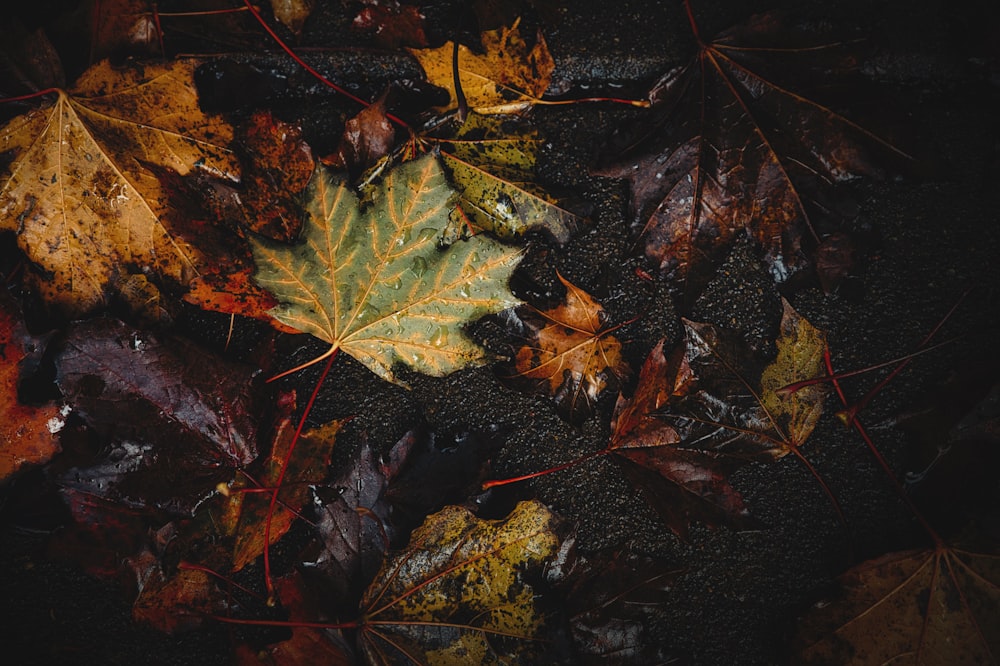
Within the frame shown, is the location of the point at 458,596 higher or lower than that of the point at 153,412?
lower

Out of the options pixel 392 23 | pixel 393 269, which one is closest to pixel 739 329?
pixel 393 269

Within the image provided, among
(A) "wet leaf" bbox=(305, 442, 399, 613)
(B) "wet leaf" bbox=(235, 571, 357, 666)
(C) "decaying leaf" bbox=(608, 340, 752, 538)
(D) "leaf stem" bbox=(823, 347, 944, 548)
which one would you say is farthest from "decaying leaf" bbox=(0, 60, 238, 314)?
(D) "leaf stem" bbox=(823, 347, 944, 548)

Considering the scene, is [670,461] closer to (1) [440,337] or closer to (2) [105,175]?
(1) [440,337]

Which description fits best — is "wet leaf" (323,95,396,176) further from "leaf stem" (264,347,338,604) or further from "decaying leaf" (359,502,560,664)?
"decaying leaf" (359,502,560,664)

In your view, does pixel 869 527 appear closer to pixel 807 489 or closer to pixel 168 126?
pixel 807 489

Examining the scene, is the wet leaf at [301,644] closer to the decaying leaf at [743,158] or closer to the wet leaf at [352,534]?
the wet leaf at [352,534]

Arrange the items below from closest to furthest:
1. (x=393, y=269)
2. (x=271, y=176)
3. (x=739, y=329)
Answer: (x=393, y=269)
(x=271, y=176)
(x=739, y=329)
